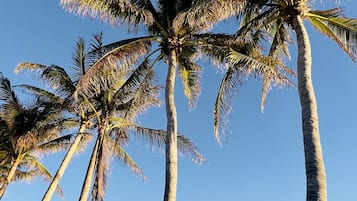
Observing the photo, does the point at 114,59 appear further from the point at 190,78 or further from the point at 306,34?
the point at 306,34

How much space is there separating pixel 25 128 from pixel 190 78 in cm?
790

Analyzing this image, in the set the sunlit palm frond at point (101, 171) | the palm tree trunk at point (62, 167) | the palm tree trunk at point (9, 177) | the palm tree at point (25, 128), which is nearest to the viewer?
the sunlit palm frond at point (101, 171)

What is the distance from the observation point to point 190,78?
55.9 ft

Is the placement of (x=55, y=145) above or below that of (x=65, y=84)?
below

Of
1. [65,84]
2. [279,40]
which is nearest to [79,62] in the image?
[65,84]

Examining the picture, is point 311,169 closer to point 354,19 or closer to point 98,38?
point 354,19

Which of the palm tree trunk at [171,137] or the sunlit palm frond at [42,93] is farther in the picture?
the sunlit palm frond at [42,93]

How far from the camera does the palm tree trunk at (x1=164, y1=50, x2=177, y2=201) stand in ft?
40.1

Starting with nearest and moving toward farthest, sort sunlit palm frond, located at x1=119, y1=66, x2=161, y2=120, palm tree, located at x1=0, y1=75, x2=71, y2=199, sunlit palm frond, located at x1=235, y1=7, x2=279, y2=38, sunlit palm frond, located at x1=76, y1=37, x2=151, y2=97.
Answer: sunlit palm frond, located at x1=235, y1=7, x2=279, y2=38, sunlit palm frond, located at x1=76, y1=37, x2=151, y2=97, sunlit palm frond, located at x1=119, y1=66, x2=161, y2=120, palm tree, located at x1=0, y1=75, x2=71, y2=199

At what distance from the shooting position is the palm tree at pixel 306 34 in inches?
371

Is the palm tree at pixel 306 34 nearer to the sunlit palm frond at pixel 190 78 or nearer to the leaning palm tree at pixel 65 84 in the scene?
the sunlit palm frond at pixel 190 78

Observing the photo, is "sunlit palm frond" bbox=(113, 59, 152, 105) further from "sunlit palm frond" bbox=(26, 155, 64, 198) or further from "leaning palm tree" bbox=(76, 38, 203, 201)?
"sunlit palm frond" bbox=(26, 155, 64, 198)

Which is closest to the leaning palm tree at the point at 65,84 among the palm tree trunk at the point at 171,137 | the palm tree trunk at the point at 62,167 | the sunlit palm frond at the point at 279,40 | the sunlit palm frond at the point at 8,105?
the palm tree trunk at the point at 62,167

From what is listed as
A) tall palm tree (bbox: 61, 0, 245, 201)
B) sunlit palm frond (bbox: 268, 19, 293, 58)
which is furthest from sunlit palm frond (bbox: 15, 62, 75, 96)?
sunlit palm frond (bbox: 268, 19, 293, 58)
